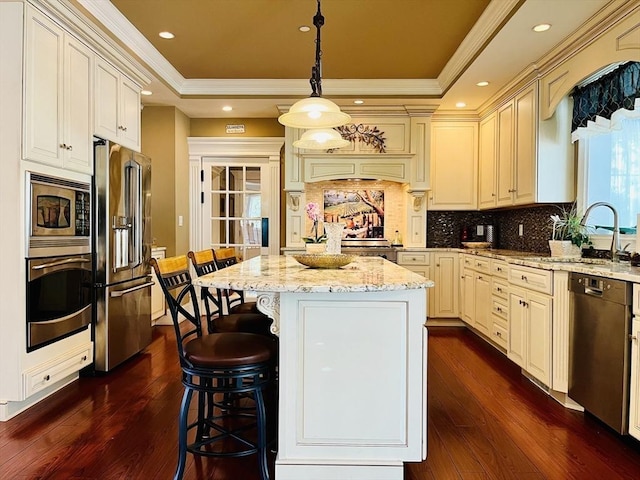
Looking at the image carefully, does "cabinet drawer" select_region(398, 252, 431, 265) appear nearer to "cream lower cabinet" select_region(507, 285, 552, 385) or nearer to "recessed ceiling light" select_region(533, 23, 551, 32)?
"cream lower cabinet" select_region(507, 285, 552, 385)

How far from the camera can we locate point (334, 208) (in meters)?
5.33

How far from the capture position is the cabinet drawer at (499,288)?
3527 millimetres

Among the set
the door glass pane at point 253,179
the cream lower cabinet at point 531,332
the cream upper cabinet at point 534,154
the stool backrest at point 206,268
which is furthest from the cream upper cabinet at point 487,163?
the stool backrest at point 206,268

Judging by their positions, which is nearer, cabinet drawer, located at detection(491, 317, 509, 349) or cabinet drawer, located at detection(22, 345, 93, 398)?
cabinet drawer, located at detection(22, 345, 93, 398)

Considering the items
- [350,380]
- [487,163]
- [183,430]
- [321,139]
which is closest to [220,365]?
[183,430]

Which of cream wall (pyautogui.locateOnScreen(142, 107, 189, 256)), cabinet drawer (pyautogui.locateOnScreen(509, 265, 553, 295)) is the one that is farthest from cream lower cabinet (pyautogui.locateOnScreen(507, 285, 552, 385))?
cream wall (pyautogui.locateOnScreen(142, 107, 189, 256))

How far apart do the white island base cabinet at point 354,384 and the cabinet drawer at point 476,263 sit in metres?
2.39

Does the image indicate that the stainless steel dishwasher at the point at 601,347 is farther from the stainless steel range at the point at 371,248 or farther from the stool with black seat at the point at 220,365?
the stainless steel range at the point at 371,248

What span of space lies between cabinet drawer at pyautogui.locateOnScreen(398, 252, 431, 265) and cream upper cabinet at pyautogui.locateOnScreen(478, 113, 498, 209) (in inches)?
34.6

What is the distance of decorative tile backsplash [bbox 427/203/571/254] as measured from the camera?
405cm

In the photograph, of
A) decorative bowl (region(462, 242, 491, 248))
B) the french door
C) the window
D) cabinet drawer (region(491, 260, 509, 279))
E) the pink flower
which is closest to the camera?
the window

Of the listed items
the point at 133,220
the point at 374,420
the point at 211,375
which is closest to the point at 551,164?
the point at 374,420

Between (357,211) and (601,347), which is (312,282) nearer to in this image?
(601,347)

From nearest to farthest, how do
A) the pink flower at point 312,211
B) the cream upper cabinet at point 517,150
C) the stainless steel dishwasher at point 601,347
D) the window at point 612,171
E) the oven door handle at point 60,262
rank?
the stainless steel dishwasher at point 601,347 → the oven door handle at point 60,262 → the window at point 612,171 → the cream upper cabinet at point 517,150 → the pink flower at point 312,211
